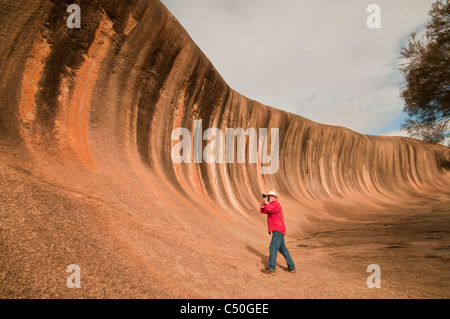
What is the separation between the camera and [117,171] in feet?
15.9

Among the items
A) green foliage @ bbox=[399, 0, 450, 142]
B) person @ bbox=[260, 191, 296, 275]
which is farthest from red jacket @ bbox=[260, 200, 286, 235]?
green foliage @ bbox=[399, 0, 450, 142]

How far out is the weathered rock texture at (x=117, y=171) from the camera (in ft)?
8.50

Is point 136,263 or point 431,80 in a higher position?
point 431,80

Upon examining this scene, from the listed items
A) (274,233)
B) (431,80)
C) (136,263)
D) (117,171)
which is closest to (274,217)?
(274,233)

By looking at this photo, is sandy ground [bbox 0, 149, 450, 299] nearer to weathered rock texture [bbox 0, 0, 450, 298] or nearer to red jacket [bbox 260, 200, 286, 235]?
weathered rock texture [bbox 0, 0, 450, 298]

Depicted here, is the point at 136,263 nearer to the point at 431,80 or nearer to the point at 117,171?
the point at 117,171

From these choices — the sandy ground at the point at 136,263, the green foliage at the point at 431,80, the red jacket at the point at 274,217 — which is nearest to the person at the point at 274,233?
the red jacket at the point at 274,217

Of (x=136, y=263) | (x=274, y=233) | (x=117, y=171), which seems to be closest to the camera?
(x=136, y=263)

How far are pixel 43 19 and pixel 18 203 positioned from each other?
3708 mm

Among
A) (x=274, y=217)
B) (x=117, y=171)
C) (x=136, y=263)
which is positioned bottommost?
(x=136, y=263)

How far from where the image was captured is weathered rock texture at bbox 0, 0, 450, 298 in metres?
2.59
